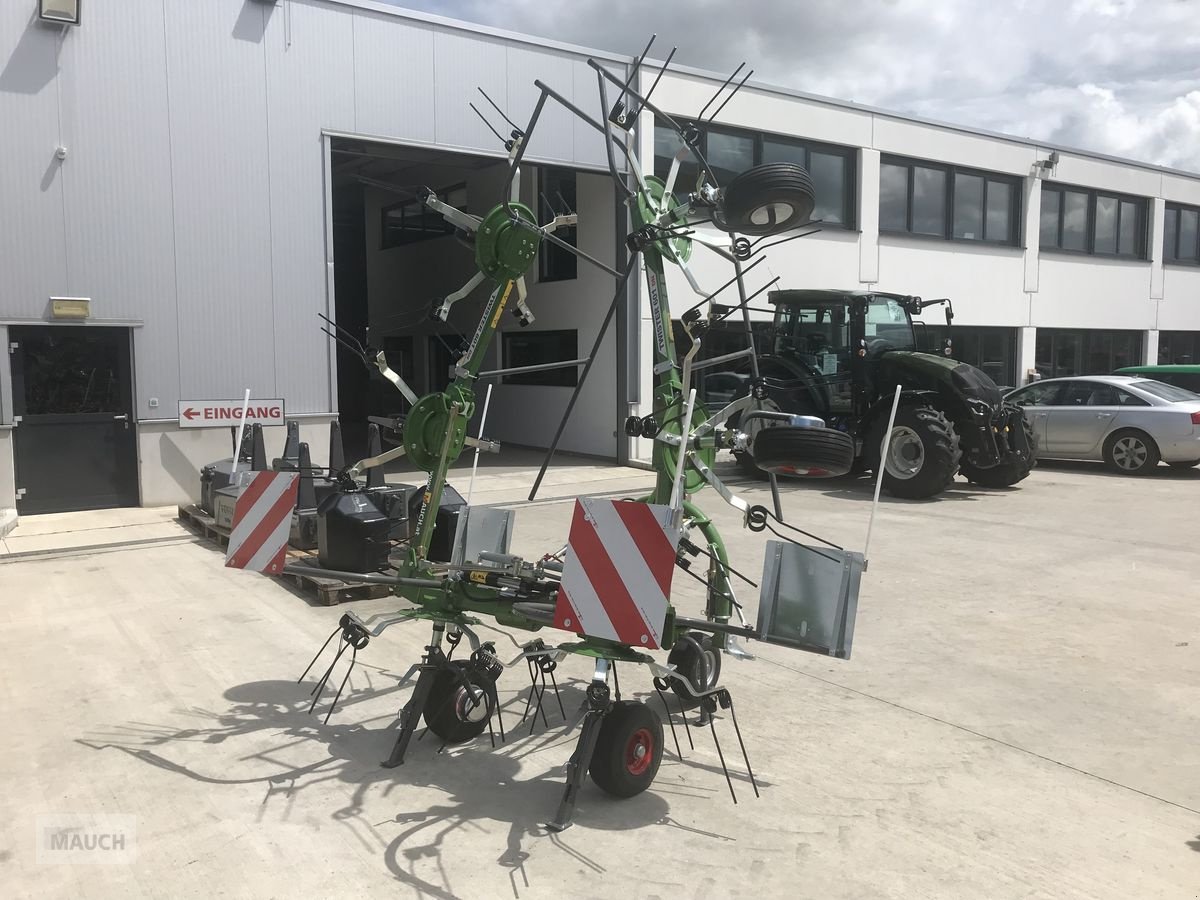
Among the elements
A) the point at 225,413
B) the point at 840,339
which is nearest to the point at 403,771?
the point at 225,413


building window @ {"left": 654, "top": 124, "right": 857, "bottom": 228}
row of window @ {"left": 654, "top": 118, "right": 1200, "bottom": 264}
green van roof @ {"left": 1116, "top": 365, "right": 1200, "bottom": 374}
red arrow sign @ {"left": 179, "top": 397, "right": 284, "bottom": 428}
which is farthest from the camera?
green van roof @ {"left": 1116, "top": 365, "right": 1200, "bottom": 374}

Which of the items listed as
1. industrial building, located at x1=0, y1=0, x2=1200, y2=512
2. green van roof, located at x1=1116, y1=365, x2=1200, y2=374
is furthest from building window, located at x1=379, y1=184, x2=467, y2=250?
green van roof, located at x1=1116, y1=365, x2=1200, y2=374

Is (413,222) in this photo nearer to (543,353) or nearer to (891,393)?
(543,353)

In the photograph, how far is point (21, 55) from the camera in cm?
916

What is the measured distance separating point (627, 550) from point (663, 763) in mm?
1063

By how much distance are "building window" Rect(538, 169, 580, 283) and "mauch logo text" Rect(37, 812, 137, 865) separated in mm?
12260

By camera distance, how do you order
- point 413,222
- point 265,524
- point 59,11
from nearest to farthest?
point 265,524, point 59,11, point 413,222

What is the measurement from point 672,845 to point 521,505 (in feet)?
24.1

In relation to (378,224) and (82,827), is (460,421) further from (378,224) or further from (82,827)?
(378,224)

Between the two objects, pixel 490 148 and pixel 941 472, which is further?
pixel 490 148

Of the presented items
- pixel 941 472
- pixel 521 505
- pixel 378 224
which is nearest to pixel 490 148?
pixel 521 505

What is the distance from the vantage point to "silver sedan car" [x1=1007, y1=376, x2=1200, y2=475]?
12.0m

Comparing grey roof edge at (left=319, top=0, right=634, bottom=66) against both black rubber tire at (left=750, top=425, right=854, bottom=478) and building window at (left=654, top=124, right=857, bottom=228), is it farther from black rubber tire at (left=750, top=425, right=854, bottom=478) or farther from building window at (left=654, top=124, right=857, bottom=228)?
black rubber tire at (left=750, top=425, right=854, bottom=478)

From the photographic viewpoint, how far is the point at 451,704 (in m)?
3.97
